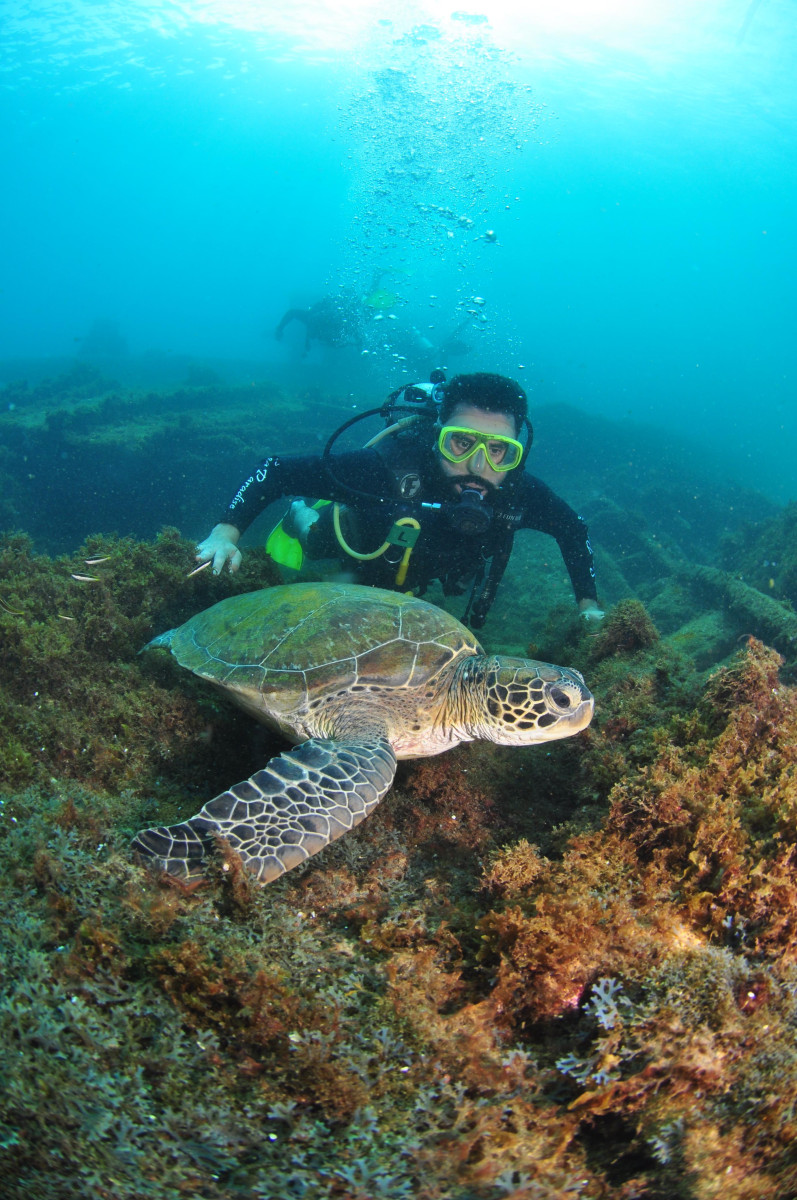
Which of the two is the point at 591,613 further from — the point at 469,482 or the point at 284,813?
the point at 284,813

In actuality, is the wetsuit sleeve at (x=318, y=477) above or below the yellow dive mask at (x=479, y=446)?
below

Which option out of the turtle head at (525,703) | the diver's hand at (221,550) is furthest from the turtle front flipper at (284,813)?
the diver's hand at (221,550)

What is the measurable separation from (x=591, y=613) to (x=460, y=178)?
4954cm

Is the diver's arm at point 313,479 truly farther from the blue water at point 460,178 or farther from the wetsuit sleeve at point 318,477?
the blue water at point 460,178

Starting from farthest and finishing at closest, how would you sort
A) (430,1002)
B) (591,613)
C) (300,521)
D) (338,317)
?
(338,317), (300,521), (591,613), (430,1002)

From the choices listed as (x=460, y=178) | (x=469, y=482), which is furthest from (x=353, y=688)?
(x=460, y=178)

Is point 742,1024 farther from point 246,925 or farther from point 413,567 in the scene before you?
point 413,567

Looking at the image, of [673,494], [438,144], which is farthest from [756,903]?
[438,144]

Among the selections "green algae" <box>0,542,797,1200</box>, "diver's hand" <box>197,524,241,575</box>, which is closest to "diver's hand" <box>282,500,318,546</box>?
"diver's hand" <box>197,524,241,575</box>

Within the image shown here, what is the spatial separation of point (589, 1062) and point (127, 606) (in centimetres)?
380

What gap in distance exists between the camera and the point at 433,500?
4.81 meters

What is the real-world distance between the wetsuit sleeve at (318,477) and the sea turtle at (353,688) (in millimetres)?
1560

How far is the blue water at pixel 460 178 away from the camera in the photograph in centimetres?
3431

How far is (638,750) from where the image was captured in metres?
2.31
